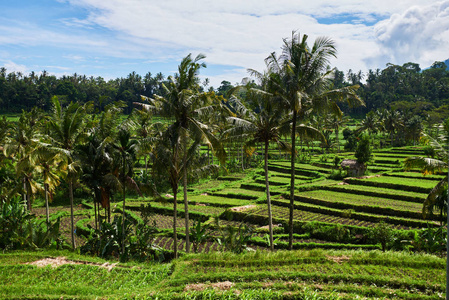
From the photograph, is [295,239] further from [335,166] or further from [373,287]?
[335,166]

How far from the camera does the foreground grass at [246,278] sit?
31.0 ft

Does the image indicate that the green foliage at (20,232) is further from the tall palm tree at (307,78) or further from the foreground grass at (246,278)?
the tall palm tree at (307,78)

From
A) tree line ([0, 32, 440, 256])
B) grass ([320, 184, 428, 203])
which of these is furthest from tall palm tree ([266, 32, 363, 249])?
grass ([320, 184, 428, 203])

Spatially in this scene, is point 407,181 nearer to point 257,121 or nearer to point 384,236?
point 384,236

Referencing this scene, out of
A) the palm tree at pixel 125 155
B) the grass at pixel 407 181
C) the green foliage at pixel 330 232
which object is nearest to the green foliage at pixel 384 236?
the green foliage at pixel 330 232

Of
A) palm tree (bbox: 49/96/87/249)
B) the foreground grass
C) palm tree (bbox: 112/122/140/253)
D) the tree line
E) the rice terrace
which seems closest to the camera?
the foreground grass

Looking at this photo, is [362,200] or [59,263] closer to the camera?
[59,263]

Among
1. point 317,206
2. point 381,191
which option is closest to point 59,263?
point 317,206

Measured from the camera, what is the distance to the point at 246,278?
10.5 m

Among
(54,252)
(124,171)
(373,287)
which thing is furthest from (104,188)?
(373,287)

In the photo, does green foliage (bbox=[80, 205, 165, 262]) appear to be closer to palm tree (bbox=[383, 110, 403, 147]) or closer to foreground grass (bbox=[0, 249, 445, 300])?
foreground grass (bbox=[0, 249, 445, 300])

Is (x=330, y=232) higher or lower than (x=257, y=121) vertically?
lower

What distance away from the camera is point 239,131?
15.5m

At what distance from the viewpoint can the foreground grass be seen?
9438 millimetres
